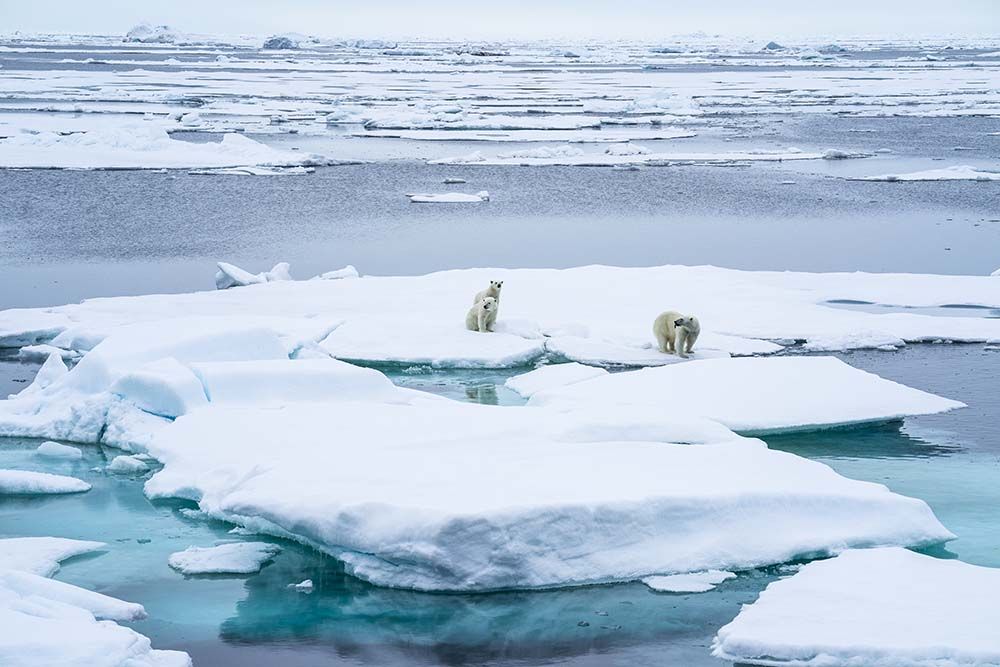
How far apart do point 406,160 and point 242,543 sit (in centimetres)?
1825

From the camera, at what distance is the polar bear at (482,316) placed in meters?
9.92

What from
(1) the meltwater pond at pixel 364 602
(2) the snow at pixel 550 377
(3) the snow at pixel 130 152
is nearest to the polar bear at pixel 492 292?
(2) the snow at pixel 550 377

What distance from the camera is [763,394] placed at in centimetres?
804

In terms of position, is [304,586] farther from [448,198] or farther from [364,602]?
→ [448,198]

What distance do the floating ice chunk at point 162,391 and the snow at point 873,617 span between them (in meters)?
3.89

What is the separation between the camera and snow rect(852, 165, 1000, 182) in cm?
2091

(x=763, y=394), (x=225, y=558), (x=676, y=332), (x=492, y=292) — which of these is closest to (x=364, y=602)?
(x=225, y=558)

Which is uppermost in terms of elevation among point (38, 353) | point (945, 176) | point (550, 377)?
point (945, 176)

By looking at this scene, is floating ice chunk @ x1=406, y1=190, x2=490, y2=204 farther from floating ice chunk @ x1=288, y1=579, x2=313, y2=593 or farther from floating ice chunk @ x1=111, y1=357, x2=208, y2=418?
floating ice chunk @ x1=288, y1=579, x2=313, y2=593

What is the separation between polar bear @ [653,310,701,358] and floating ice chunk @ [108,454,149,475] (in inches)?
159

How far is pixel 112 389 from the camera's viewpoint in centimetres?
784

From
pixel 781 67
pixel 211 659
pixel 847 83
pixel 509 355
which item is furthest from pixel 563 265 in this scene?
pixel 781 67

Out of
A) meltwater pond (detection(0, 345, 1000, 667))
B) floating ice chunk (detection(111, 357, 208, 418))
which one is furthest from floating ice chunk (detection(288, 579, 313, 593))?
floating ice chunk (detection(111, 357, 208, 418))

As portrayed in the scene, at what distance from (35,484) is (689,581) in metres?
3.49
